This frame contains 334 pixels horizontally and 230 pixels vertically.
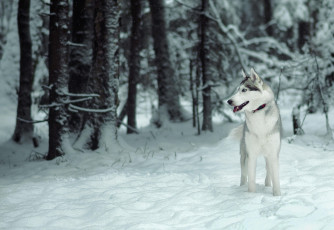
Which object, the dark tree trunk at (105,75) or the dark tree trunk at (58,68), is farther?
the dark tree trunk at (105,75)

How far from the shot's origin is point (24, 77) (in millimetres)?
12961

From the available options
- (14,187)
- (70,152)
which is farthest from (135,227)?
(70,152)

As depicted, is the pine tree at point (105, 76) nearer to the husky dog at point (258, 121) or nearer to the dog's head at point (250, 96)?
the husky dog at point (258, 121)

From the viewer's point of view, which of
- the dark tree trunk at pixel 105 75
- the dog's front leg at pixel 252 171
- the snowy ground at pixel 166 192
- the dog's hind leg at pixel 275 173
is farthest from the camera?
the dark tree trunk at pixel 105 75

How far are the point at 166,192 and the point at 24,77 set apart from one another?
9.05 metres

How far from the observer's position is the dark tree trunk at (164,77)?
15141 mm

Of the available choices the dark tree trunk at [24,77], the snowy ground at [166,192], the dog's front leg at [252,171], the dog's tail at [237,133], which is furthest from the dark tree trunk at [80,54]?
the dog's front leg at [252,171]

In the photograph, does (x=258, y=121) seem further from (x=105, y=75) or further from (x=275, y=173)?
(x=105, y=75)

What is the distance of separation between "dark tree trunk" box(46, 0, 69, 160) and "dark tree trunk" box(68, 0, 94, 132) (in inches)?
147

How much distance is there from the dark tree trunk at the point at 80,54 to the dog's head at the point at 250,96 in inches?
340

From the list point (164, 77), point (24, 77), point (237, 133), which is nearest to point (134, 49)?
point (164, 77)

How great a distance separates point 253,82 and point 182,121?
416 inches

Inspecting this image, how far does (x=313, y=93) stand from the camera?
36.0ft

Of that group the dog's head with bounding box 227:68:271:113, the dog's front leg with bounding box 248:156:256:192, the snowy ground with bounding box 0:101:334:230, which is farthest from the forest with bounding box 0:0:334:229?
the dog's head with bounding box 227:68:271:113
